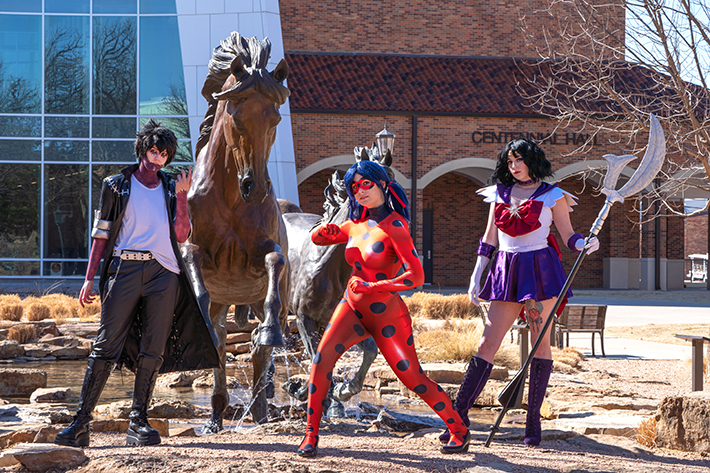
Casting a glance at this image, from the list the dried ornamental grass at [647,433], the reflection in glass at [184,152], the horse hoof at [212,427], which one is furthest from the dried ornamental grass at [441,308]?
the dried ornamental grass at [647,433]

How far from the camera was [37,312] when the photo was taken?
1462 centimetres

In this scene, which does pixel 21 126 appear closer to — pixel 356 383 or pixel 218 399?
pixel 218 399

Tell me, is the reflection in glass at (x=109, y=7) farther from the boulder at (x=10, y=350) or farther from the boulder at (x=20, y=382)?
the boulder at (x=20, y=382)

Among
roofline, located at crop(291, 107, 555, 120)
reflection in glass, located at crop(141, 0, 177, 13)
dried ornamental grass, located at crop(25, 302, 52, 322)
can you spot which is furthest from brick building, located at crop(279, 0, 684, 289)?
dried ornamental grass, located at crop(25, 302, 52, 322)

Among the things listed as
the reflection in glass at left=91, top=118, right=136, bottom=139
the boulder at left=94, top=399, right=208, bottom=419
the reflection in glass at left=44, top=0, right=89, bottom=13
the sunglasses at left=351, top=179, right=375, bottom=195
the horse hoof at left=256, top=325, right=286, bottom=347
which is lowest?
the boulder at left=94, top=399, right=208, bottom=419

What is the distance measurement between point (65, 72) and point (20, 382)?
15.1 metres

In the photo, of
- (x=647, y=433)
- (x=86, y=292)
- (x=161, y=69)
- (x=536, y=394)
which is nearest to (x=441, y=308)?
(x=161, y=69)

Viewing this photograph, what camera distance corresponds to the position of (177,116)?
67.4ft

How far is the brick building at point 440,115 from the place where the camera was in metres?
24.4

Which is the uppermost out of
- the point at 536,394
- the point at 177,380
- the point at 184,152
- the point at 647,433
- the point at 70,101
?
the point at 70,101

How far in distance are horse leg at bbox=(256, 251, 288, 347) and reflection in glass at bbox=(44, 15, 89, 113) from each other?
17704mm

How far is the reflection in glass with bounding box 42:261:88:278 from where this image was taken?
68.2 feet

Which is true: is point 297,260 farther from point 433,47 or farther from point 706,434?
point 433,47

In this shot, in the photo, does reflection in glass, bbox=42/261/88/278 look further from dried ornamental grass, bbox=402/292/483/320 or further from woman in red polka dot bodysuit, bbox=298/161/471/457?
woman in red polka dot bodysuit, bbox=298/161/471/457
